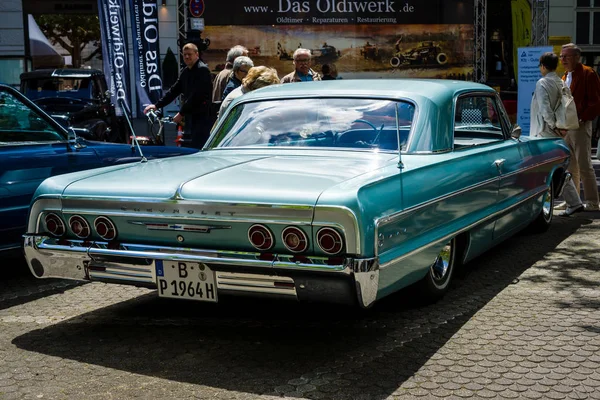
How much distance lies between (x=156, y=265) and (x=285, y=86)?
81.2 inches

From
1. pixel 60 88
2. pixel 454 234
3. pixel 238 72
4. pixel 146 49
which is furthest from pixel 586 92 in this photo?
pixel 60 88

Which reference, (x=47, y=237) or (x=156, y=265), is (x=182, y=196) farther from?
(x=47, y=237)

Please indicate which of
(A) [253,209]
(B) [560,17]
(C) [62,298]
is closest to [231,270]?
(A) [253,209]

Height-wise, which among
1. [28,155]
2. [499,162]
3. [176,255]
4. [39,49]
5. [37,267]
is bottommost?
[37,267]

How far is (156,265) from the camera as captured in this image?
163 inches

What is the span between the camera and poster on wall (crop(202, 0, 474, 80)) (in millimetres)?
19828

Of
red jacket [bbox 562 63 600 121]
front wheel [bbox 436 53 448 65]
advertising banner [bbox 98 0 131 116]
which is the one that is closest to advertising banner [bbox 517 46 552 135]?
red jacket [bbox 562 63 600 121]

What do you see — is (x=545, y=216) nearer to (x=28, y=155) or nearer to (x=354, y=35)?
(x=28, y=155)

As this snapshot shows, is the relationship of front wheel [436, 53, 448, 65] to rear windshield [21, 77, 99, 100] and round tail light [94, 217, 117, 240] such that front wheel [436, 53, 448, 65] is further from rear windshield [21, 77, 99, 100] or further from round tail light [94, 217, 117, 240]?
round tail light [94, 217, 117, 240]

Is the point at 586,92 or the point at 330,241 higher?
the point at 586,92

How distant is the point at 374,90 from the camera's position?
527 centimetres

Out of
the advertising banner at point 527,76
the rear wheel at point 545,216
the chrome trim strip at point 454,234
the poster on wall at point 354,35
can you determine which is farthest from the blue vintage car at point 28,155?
the poster on wall at point 354,35

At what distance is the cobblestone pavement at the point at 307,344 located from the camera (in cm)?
373

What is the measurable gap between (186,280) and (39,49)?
781 inches
